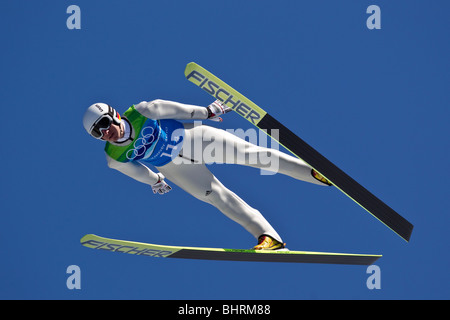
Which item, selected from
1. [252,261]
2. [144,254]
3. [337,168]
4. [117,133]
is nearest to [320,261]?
[252,261]

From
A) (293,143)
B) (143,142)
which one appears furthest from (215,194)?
(293,143)

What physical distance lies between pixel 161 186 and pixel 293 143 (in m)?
1.16

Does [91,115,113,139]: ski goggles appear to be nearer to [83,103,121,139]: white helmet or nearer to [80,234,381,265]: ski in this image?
[83,103,121,139]: white helmet

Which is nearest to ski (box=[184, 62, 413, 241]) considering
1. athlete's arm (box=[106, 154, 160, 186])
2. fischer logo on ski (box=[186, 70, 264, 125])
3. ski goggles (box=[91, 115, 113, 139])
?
fischer logo on ski (box=[186, 70, 264, 125])

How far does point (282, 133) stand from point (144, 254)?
1.46 m

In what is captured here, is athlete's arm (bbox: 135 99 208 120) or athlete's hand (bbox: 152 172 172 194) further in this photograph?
athlete's hand (bbox: 152 172 172 194)

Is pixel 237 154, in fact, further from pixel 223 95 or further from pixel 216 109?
pixel 223 95

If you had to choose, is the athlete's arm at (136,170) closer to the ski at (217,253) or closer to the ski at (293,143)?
the ski at (217,253)

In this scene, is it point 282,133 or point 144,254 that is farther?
point 144,254

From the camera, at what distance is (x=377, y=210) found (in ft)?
20.0

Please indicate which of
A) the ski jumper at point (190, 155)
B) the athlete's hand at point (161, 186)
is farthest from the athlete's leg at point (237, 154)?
the athlete's hand at point (161, 186)

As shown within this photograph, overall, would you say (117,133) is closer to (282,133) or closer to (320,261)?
(282,133)

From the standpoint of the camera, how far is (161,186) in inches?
255

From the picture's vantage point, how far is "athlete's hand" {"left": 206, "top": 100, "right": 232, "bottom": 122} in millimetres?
6262
